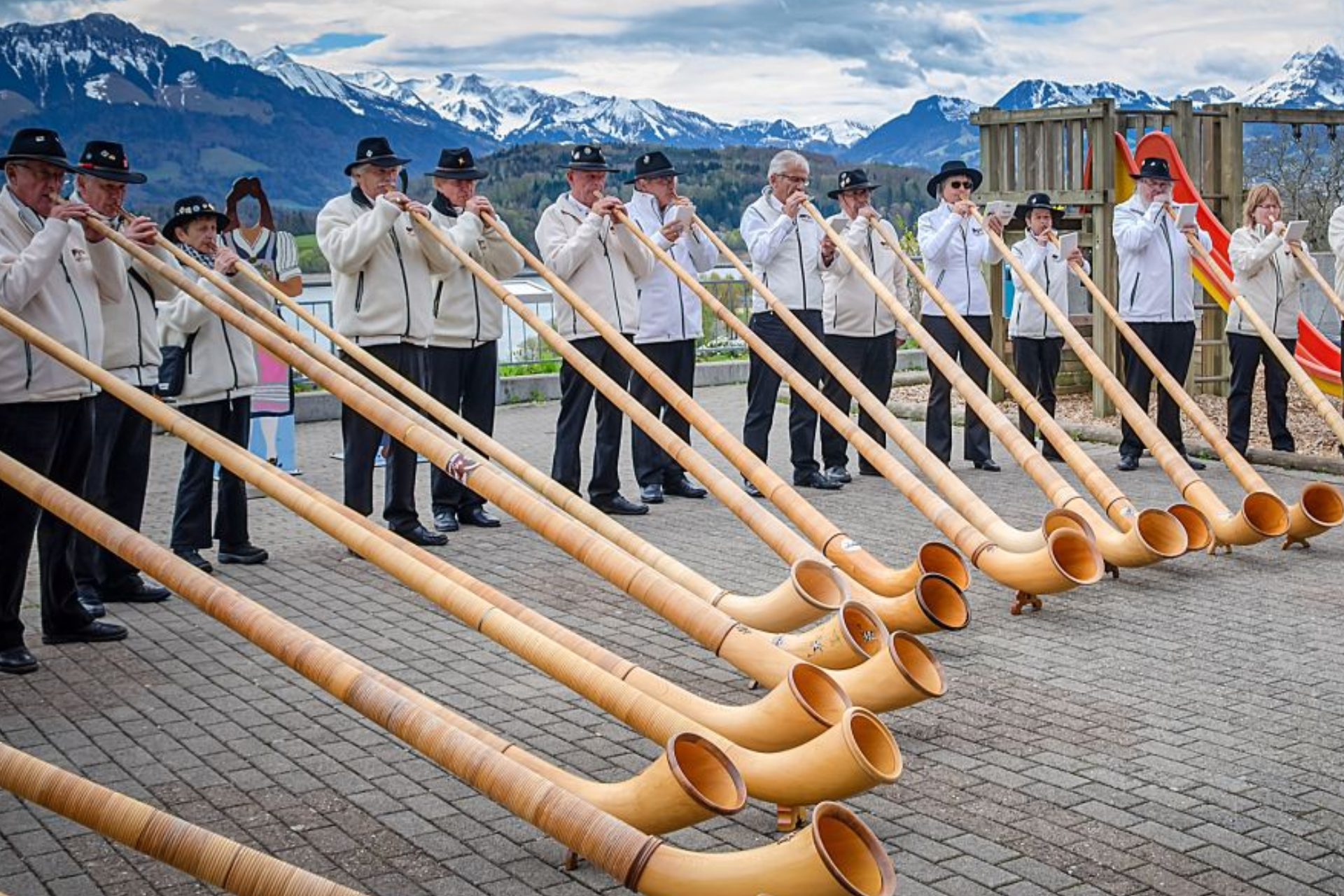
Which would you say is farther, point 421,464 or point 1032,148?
point 1032,148

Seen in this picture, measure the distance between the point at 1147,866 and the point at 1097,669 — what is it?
2.00 m

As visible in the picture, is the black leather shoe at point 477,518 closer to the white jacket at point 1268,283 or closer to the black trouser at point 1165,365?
the black trouser at point 1165,365

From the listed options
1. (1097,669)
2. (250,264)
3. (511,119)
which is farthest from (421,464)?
(511,119)

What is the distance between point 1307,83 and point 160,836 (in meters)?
22.4

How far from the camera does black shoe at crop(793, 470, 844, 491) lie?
10719 millimetres

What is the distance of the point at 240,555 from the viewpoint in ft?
28.7

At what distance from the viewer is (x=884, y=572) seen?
6328mm

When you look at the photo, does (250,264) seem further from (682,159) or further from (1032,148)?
(682,159)

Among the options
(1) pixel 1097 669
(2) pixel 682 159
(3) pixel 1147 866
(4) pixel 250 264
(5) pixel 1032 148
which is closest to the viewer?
(3) pixel 1147 866

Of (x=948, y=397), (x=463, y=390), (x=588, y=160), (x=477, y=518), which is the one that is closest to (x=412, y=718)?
(x=477, y=518)

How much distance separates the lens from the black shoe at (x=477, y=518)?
969cm

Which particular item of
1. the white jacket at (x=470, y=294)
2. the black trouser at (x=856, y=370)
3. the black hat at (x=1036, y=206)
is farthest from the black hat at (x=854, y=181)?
the white jacket at (x=470, y=294)

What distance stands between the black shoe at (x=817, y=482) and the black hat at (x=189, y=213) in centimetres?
425

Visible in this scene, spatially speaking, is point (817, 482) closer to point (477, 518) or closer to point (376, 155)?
point (477, 518)
